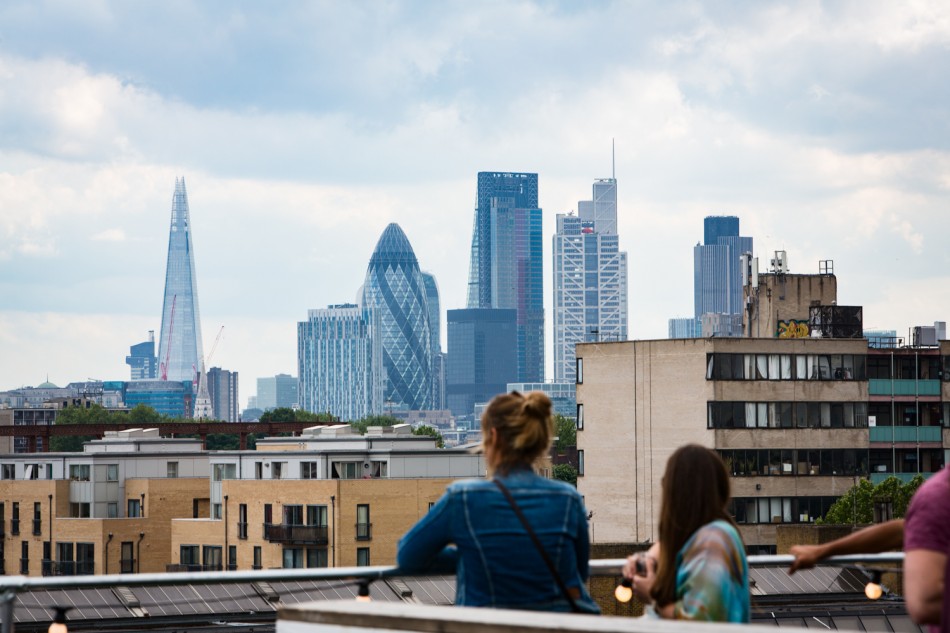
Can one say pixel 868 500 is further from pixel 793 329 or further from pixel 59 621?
pixel 59 621

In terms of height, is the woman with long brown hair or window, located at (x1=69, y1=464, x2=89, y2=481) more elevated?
the woman with long brown hair

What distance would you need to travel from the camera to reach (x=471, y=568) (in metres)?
7.31

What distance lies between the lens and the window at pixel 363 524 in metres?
70.8

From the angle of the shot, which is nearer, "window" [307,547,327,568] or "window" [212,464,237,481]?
"window" [307,547,327,568]

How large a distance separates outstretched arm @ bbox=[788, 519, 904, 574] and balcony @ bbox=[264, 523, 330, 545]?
64091mm

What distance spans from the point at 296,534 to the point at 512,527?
6549 cm

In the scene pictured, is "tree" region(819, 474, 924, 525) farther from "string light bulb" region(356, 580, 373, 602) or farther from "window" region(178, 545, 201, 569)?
"string light bulb" region(356, 580, 373, 602)

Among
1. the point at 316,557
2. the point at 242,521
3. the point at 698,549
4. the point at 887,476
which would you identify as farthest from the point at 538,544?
Answer: the point at 887,476

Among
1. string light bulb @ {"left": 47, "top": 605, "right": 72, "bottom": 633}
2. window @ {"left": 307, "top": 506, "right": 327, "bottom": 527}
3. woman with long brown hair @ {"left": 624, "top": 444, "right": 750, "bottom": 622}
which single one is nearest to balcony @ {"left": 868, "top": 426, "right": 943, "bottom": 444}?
window @ {"left": 307, "top": 506, "right": 327, "bottom": 527}

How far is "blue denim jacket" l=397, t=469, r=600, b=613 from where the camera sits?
7.25 m

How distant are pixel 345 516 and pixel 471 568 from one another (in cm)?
6430

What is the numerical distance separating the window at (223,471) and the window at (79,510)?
9.54 m

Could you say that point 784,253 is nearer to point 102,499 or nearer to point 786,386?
point 786,386

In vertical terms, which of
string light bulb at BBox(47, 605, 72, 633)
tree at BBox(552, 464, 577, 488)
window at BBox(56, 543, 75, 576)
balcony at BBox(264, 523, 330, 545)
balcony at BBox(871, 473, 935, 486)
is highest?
string light bulb at BBox(47, 605, 72, 633)
